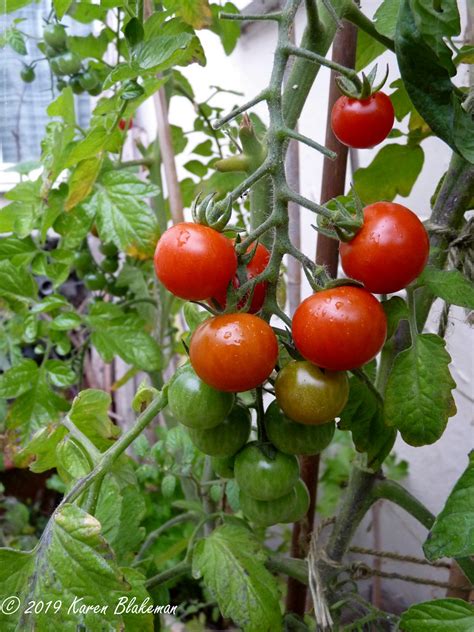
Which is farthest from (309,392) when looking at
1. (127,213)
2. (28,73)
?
(28,73)

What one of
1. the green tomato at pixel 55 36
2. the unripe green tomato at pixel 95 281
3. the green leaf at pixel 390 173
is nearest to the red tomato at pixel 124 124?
the green tomato at pixel 55 36

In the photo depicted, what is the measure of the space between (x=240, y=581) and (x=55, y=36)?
0.99 metres

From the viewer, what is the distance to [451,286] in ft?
1.59

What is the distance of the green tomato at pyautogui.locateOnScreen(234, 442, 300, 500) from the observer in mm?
493

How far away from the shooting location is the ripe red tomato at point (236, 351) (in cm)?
40

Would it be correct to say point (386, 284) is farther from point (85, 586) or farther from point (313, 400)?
point (85, 586)

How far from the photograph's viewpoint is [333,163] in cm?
73

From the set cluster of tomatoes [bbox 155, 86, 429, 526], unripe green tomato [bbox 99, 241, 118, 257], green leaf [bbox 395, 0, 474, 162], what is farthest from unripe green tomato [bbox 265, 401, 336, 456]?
unripe green tomato [bbox 99, 241, 118, 257]

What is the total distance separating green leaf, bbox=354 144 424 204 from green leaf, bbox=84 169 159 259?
0.30 meters

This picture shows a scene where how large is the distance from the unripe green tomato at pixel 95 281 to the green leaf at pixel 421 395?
821mm

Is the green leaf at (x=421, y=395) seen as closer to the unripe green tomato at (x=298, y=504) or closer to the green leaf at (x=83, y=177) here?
the unripe green tomato at (x=298, y=504)

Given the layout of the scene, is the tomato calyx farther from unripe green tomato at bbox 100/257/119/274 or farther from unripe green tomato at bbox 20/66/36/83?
unripe green tomato at bbox 20/66/36/83

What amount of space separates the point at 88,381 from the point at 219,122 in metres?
2.28

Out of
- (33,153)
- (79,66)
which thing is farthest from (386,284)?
(33,153)
